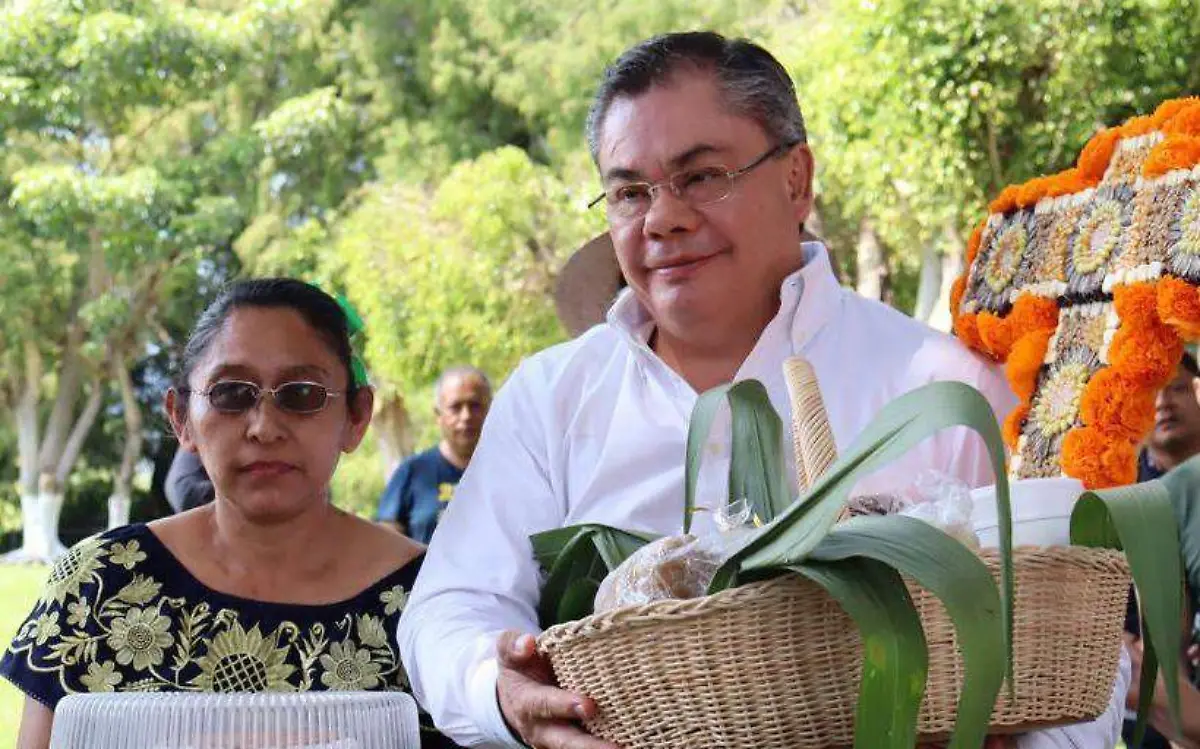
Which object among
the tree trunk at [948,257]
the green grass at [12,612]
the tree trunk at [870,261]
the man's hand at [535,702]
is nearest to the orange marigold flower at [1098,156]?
the man's hand at [535,702]

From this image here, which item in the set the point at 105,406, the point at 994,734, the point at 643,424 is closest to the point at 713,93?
the point at 643,424

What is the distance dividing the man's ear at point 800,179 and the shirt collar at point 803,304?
0.05m

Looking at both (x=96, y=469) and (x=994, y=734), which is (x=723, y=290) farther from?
(x=96, y=469)

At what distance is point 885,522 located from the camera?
1.48 m

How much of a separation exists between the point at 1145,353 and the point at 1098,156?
→ 0.35m

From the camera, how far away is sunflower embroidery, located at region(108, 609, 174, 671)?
101 inches

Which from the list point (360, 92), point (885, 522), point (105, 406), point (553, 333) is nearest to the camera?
point (885, 522)

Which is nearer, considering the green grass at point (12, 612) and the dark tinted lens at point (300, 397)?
the dark tinted lens at point (300, 397)

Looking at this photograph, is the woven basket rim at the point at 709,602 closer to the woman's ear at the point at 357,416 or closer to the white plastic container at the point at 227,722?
the white plastic container at the point at 227,722

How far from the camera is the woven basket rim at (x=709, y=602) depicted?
1.47 metres

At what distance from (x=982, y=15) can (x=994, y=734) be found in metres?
11.2

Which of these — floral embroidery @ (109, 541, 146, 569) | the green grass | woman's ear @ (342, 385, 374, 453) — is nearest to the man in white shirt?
woman's ear @ (342, 385, 374, 453)

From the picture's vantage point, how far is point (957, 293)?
242cm

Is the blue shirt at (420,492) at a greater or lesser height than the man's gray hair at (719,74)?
lesser
